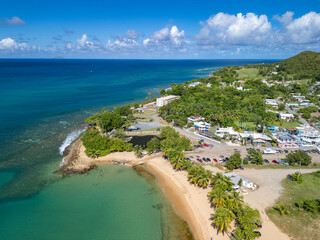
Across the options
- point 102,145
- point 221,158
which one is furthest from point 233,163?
point 102,145

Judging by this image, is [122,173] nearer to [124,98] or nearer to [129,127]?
[129,127]

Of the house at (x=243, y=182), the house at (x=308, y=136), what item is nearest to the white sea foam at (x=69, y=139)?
the house at (x=243, y=182)

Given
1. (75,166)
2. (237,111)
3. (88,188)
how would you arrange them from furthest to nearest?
(237,111), (75,166), (88,188)

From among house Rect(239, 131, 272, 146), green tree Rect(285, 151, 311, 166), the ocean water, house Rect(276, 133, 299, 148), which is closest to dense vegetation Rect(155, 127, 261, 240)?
the ocean water

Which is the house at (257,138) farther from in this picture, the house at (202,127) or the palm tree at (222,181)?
the palm tree at (222,181)

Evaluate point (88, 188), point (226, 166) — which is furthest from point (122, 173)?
point (226, 166)

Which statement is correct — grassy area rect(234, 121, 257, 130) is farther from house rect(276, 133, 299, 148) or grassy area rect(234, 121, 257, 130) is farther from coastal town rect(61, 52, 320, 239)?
house rect(276, 133, 299, 148)
